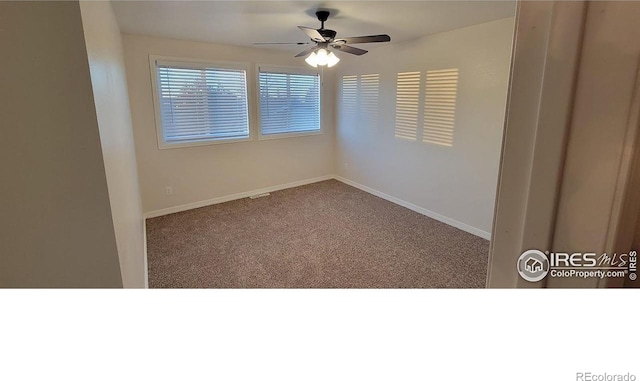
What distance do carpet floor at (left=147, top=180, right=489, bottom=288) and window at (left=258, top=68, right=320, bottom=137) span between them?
51.8 inches

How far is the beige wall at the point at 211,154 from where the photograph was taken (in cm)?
383

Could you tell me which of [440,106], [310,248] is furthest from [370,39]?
[310,248]

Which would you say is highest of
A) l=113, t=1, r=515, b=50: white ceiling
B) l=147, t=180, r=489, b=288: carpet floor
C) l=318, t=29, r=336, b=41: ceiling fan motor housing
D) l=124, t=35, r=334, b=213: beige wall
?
l=113, t=1, r=515, b=50: white ceiling

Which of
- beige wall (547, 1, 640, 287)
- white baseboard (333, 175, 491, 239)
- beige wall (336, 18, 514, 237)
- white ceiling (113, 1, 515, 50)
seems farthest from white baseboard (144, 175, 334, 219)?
beige wall (547, 1, 640, 287)

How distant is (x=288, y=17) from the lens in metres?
2.95

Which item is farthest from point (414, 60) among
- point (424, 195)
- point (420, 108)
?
point (424, 195)

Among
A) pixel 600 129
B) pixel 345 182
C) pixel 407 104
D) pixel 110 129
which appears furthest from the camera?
pixel 345 182

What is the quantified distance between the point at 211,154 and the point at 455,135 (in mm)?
3342

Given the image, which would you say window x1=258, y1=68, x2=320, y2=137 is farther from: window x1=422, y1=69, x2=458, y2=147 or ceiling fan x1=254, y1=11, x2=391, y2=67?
window x1=422, y1=69, x2=458, y2=147

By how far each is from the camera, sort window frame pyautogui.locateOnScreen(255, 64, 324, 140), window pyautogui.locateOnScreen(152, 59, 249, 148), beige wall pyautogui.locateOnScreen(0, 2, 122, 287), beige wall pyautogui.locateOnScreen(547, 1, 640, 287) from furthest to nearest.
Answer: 1. window frame pyautogui.locateOnScreen(255, 64, 324, 140)
2. window pyautogui.locateOnScreen(152, 59, 249, 148)
3. beige wall pyautogui.locateOnScreen(0, 2, 122, 287)
4. beige wall pyautogui.locateOnScreen(547, 1, 640, 287)

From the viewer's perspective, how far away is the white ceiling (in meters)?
2.58

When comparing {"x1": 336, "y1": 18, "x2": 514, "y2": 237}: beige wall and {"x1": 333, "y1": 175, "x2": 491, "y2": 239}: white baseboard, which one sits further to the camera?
{"x1": 333, "y1": 175, "x2": 491, "y2": 239}: white baseboard

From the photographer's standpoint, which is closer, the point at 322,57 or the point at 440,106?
the point at 322,57

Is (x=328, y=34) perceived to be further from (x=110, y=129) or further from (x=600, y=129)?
(x=600, y=129)
